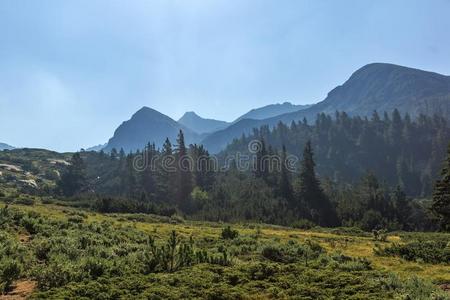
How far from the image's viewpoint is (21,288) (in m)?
15.5

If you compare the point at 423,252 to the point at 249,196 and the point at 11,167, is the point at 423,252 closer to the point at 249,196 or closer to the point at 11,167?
the point at 249,196

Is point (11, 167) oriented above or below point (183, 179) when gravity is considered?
above

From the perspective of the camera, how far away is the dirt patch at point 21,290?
1425cm

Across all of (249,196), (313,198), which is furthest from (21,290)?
(249,196)

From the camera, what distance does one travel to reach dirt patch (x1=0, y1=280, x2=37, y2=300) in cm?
1425

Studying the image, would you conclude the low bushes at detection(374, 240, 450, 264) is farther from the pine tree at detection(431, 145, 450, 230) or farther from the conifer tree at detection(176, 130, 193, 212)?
the conifer tree at detection(176, 130, 193, 212)

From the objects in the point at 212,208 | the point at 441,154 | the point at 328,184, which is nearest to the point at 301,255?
the point at 212,208

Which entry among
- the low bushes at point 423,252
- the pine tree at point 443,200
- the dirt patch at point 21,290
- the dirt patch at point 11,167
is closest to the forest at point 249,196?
the pine tree at point 443,200

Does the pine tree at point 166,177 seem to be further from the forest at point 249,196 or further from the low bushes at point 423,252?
the low bushes at point 423,252

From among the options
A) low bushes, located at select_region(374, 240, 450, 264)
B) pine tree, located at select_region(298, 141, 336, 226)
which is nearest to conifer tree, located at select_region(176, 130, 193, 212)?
pine tree, located at select_region(298, 141, 336, 226)

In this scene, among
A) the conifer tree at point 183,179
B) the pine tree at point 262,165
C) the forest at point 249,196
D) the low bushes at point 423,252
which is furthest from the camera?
the pine tree at point 262,165

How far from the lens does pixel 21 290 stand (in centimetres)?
1519

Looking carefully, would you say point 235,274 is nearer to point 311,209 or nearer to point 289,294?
point 289,294

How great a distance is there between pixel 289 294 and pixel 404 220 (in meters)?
91.5
